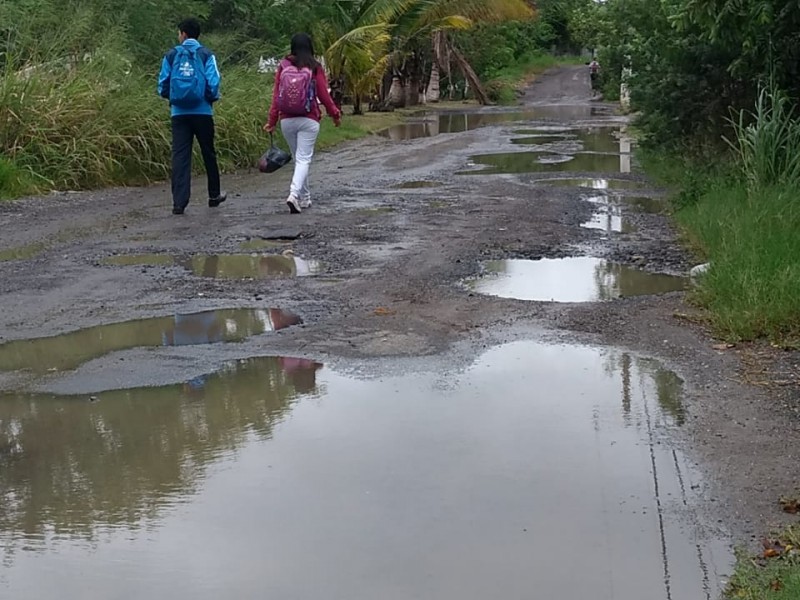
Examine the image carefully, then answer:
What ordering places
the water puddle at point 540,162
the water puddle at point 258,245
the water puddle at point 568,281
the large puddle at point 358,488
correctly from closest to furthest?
the large puddle at point 358,488 < the water puddle at point 568,281 < the water puddle at point 258,245 < the water puddle at point 540,162

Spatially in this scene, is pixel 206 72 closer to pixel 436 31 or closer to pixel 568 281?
pixel 568 281

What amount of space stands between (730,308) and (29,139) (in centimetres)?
948

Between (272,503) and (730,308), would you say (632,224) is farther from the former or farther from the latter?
(272,503)

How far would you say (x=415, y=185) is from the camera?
14320mm

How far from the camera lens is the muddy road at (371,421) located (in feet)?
12.4

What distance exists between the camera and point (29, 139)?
44.1ft

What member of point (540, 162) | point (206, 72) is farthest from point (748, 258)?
point (540, 162)

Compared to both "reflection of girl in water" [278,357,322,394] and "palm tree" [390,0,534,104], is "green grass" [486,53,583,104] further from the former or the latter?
"reflection of girl in water" [278,357,322,394]

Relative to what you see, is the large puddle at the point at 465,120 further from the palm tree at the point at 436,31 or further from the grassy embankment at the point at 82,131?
the grassy embankment at the point at 82,131

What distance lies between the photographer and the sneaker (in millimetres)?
11484

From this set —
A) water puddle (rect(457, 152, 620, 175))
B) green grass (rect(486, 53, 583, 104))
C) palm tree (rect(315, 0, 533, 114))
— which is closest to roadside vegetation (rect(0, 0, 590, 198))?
palm tree (rect(315, 0, 533, 114))

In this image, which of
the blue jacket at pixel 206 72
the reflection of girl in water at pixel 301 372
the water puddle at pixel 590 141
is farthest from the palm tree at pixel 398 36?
the reflection of girl in water at pixel 301 372

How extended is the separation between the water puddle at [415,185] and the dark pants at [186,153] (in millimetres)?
2784

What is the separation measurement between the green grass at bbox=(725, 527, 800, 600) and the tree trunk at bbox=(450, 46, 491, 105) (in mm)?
39705
